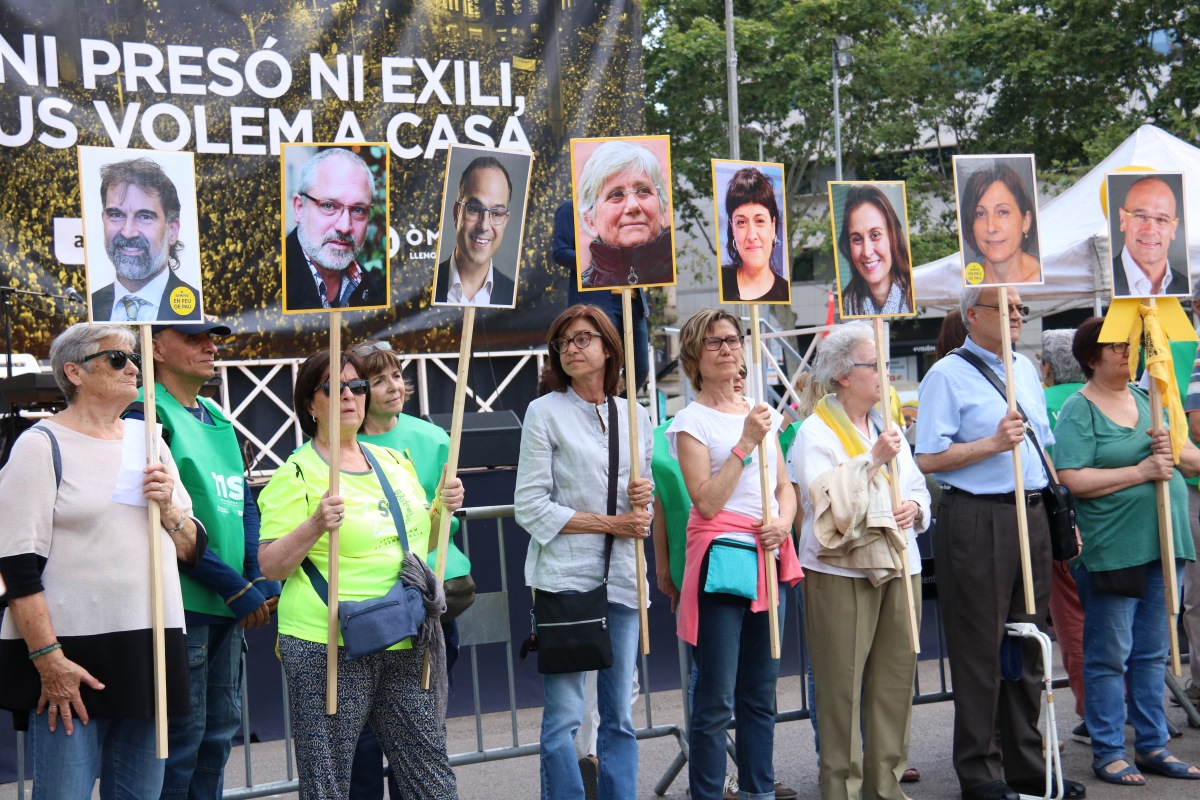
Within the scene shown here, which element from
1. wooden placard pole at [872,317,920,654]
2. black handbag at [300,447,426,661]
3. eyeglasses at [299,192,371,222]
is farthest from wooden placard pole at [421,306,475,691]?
wooden placard pole at [872,317,920,654]

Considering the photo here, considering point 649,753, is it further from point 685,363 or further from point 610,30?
point 610,30

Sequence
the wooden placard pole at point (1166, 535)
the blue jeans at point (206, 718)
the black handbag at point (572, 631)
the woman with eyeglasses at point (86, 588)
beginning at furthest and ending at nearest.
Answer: the wooden placard pole at point (1166, 535) → the black handbag at point (572, 631) → the blue jeans at point (206, 718) → the woman with eyeglasses at point (86, 588)

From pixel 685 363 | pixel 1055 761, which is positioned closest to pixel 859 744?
pixel 1055 761

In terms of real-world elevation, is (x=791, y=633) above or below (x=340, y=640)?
below

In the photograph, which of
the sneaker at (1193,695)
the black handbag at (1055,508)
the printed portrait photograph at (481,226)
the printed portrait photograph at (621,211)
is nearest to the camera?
the printed portrait photograph at (481,226)

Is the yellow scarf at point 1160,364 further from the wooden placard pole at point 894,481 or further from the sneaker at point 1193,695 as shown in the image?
the sneaker at point 1193,695

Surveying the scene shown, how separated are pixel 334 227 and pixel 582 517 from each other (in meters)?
1.15

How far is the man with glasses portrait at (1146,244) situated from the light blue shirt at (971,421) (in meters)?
0.69

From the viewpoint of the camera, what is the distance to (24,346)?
838cm

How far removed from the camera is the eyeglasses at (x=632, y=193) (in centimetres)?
417

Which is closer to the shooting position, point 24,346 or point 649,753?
point 649,753

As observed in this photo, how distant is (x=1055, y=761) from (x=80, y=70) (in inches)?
290

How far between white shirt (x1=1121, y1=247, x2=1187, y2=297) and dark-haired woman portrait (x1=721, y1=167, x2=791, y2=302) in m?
1.51

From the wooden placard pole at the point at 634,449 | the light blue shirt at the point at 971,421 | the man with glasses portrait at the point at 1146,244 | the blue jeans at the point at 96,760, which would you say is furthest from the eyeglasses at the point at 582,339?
the man with glasses portrait at the point at 1146,244
